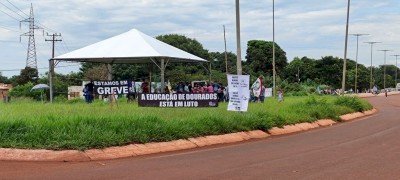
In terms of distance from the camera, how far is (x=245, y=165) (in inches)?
407

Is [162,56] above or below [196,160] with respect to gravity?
above

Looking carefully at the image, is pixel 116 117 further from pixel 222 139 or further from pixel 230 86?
pixel 230 86

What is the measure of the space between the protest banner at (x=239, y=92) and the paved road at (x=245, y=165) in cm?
427

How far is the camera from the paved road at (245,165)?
29.9ft

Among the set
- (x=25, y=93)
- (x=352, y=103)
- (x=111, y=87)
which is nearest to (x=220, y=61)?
(x=25, y=93)

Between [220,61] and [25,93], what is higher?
[220,61]

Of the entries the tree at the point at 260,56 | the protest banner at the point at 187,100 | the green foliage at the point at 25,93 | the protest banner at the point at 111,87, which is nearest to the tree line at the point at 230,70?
the tree at the point at 260,56

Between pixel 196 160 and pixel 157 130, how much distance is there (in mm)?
2451

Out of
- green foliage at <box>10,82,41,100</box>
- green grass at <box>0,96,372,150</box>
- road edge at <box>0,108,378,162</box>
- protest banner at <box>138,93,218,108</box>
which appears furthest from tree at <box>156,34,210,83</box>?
road edge at <box>0,108,378,162</box>

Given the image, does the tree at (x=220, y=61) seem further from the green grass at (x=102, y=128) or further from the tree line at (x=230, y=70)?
the green grass at (x=102, y=128)

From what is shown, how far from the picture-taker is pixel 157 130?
1330cm

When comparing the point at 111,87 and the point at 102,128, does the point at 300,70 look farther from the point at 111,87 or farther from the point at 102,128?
the point at 102,128

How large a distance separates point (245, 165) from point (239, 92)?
801 centimetres

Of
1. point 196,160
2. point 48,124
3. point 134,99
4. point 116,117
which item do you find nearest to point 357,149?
point 196,160
